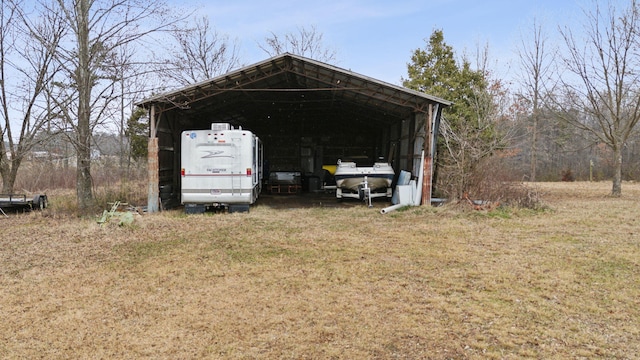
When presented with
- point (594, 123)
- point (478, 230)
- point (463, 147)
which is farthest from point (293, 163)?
point (594, 123)

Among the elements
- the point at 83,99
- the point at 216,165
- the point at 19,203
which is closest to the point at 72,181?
the point at 19,203

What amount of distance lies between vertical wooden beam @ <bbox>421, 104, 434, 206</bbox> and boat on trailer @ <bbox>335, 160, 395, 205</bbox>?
1671 millimetres

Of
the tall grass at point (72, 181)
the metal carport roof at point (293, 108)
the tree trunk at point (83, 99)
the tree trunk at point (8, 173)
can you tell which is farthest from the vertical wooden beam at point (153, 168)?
the tree trunk at point (8, 173)

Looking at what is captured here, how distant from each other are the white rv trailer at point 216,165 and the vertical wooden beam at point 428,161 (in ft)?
15.6

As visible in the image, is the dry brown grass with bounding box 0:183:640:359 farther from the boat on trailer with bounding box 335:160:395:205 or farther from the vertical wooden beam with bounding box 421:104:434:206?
the boat on trailer with bounding box 335:160:395:205

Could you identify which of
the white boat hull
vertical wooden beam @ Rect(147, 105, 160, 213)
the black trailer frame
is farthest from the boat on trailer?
the black trailer frame

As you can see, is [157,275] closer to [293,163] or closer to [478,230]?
[478,230]

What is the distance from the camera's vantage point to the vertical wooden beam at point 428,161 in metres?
11.2

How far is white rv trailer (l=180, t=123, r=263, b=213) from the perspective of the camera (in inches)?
408

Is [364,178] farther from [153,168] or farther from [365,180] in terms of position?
[153,168]

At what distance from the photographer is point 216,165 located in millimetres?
10398

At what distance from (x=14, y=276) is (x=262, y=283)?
3.24 metres

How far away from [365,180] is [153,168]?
6.08 m

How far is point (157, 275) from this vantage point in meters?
5.34
